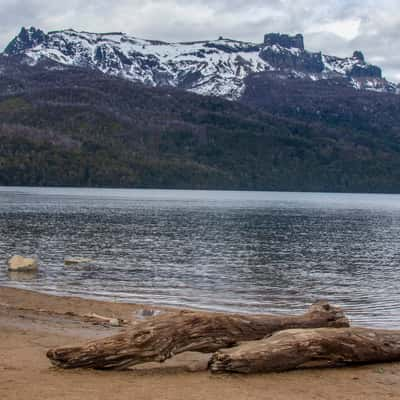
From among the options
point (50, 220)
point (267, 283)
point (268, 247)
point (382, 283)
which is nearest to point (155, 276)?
point (267, 283)

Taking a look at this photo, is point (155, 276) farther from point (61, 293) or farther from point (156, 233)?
point (156, 233)

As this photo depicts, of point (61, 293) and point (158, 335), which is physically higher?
point (158, 335)

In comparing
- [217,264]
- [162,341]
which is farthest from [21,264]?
[162,341]

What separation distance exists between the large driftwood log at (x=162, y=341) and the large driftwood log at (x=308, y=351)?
25.4 inches

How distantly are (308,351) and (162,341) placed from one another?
359 centimetres

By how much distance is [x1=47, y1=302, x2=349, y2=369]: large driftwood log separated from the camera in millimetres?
15039

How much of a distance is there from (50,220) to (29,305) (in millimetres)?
74890

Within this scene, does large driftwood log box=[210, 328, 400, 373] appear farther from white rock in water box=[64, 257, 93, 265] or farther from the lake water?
white rock in water box=[64, 257, 93, 265]

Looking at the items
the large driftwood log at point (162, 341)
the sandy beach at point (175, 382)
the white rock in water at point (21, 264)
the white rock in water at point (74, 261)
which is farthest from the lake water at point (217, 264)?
the large driftwood log at point (162, 341)

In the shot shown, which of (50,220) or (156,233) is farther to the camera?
(50,220)

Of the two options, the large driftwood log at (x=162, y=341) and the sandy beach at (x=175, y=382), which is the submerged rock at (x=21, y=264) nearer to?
the sandy beach at (x=175, y=382)

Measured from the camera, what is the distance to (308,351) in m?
15.7

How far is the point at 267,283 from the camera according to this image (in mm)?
44281

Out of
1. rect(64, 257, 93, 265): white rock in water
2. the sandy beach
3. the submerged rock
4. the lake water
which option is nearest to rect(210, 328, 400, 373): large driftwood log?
the sandy beach
